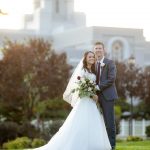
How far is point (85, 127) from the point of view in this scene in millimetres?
11984

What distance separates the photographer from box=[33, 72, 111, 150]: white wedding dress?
1183 centimetres

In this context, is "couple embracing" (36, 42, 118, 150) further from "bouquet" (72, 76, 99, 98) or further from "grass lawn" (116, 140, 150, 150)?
"grass lawn" (116, 140, 150, 150)

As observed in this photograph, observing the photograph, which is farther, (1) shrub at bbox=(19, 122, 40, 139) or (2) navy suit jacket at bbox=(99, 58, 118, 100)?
(1) shrub at bbox=(19, 122, 40, 139)

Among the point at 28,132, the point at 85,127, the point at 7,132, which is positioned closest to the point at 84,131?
the point at 85,127

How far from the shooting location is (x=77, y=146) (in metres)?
11.8

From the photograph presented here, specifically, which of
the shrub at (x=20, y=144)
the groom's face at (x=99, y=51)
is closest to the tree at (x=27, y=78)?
the shrub at (x=20, y=144)

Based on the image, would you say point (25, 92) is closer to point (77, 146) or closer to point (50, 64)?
point (50, 64)

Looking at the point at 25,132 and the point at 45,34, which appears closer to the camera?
the point at 25,132

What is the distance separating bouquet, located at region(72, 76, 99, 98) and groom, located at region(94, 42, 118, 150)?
115 millimetres

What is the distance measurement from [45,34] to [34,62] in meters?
54.7

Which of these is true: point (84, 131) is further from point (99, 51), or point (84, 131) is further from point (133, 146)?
point (133, 146)

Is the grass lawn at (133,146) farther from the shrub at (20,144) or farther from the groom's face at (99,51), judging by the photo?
the shrub at (20,144)

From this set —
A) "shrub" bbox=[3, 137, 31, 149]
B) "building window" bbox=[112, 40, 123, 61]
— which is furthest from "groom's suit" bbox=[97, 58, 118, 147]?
"building window" bbox=[112, 40, 123, 61]

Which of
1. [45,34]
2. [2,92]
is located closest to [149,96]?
[2,92]
